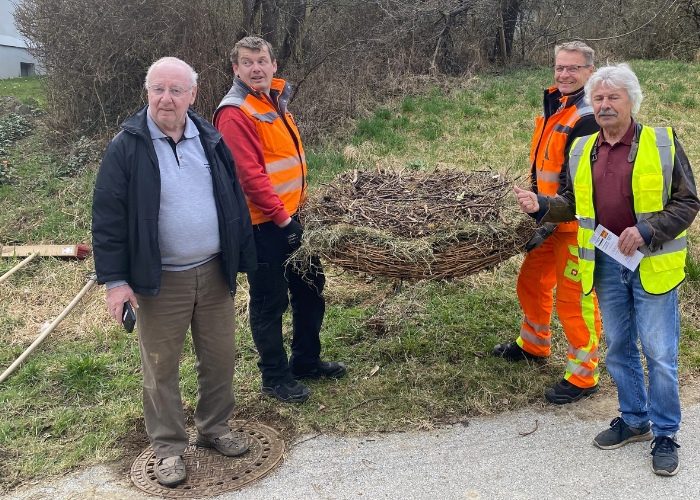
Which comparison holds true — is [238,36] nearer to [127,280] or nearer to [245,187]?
[245,187]

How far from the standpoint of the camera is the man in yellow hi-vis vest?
10.2ft

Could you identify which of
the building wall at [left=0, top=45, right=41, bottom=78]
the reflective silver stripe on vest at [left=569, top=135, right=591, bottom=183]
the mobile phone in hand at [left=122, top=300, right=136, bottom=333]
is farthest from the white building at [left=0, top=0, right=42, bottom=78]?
the reflective silver stripe on vest at [left=569, top=135, right=591, bottom=183]

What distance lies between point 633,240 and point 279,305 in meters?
2.11

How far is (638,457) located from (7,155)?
10295 millimetres

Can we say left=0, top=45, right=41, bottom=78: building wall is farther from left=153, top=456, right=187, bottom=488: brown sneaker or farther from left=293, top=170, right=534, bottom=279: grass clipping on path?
left=153, top=456, right=187, bottom=488: brown sneaker

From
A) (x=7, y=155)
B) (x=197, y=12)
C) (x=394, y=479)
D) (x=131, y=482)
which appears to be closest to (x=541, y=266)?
(x=394, y=479)

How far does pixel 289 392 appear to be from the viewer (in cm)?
418

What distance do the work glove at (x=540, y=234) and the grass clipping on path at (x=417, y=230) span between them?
129mm

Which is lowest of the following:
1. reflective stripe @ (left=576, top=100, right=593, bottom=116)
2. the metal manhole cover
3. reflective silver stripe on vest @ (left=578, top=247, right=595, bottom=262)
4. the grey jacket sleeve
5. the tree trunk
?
the metal manhole cover

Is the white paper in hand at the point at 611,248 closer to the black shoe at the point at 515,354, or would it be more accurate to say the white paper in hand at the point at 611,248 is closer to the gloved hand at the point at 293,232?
the black shoe at the point at 515,354

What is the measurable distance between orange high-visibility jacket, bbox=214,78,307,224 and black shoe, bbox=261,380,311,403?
3.67 ft

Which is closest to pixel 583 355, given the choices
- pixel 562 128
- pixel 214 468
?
pixel 562 128

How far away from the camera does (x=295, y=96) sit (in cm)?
1138

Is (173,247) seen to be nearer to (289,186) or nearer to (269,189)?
(269,189)
